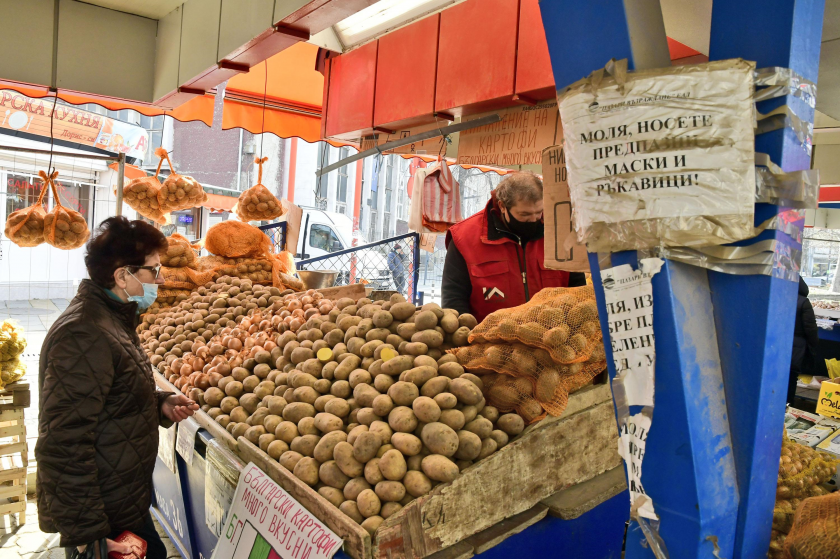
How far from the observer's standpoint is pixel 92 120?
31.0 feet

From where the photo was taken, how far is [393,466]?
186 centimetres

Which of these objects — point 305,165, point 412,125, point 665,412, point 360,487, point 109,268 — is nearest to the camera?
point 665,412

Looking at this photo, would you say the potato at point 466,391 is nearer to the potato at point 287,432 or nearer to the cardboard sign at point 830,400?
the potato at point 287,432

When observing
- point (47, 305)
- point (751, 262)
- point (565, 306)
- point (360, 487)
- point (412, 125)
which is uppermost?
point (412, 125)

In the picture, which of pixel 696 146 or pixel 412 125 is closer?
pixel 696 146

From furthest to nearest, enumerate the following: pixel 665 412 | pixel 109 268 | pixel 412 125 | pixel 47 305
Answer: pixel 47 305
pixel 412 125
pixel 109 268
pixel 665 412

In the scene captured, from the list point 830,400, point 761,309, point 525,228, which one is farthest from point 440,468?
point 830,400

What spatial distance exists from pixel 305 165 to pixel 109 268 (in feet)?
60.5

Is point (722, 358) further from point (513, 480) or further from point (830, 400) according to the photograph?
point (830, 400)

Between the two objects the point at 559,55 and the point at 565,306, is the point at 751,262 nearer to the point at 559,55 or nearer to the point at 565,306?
the point at 559,55

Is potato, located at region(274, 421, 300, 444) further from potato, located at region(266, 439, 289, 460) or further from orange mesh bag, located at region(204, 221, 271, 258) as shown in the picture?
orange mesh bag, located at region(204, 221, 271, 258)

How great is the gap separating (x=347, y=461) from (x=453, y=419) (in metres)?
0.42

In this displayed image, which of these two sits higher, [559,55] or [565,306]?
[559,55]

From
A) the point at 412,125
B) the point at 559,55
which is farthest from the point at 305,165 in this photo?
the point at 559,55
